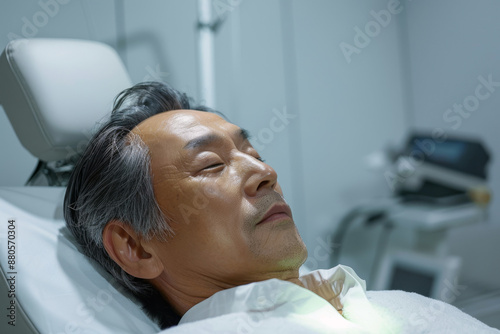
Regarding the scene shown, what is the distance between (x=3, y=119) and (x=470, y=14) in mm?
2654

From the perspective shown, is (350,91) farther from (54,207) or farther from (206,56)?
(54,207)

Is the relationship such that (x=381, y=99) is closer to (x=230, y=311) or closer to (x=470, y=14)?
(x=470, y=14)

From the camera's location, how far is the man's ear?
1050 mm

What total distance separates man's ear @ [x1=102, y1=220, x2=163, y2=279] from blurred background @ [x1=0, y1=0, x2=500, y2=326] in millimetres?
1175

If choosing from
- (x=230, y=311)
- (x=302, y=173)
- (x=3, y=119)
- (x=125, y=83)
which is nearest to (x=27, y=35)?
(x=3, y=119)

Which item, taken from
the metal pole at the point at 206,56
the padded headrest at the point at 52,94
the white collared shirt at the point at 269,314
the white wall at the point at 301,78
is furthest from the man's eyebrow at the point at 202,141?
the metal pole at the point at 206,56

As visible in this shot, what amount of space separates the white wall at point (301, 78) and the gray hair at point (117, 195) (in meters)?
0.98

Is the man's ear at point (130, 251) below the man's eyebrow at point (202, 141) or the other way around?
below

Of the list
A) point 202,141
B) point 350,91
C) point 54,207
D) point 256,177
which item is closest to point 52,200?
point 54,207

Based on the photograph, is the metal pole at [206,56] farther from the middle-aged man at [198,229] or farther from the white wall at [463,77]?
the white wall at [463,77]

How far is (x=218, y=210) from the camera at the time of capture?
99 cm

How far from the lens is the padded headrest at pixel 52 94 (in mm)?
1280

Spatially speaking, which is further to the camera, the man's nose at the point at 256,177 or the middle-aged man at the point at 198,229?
the man's nose at the point at 256,177

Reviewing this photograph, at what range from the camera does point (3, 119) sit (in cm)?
164
